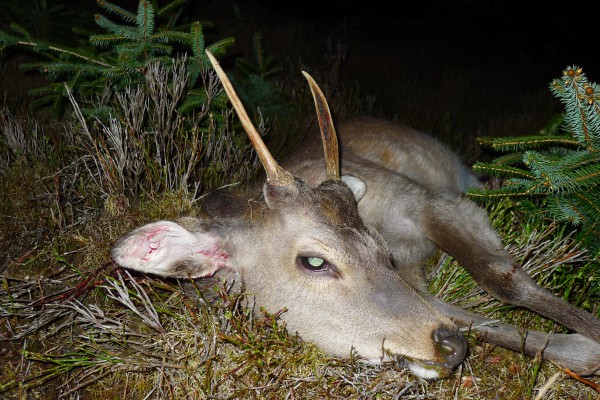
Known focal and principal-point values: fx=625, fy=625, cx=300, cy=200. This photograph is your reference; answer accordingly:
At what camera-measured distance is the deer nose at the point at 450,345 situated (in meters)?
3.04

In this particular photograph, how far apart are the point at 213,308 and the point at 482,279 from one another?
167 cm

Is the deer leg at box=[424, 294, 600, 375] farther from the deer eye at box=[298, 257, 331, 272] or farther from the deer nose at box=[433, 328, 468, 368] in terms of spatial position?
the deer eye at box=[298, 257, 331, 272]

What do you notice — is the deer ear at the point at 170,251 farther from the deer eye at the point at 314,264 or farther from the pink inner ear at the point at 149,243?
the deer eye at the point at 314,264

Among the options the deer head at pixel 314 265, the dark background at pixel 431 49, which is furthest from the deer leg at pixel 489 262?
the dark background at pixel 431 49

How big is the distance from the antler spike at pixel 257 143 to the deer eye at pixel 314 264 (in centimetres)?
44

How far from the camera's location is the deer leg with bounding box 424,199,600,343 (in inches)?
143

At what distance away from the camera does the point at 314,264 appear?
3375 mm

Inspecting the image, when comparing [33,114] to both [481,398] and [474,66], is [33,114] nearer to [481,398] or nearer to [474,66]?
[481,398]

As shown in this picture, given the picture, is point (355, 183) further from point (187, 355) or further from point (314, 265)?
point (187, 355)

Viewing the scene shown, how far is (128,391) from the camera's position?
3453 millimetres

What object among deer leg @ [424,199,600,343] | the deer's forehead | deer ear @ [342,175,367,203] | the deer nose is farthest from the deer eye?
deer leg @ [424,199,600,343]

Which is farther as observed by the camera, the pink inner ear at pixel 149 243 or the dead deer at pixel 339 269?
the pink inner ear at pixel 149 243

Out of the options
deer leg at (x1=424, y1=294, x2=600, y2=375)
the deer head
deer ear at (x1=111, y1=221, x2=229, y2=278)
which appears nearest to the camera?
the deer head

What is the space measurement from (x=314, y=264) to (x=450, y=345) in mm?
816
